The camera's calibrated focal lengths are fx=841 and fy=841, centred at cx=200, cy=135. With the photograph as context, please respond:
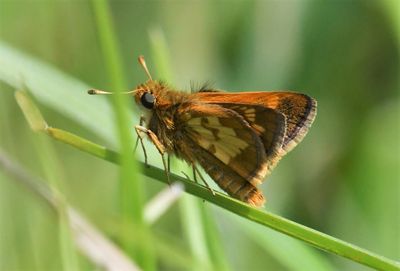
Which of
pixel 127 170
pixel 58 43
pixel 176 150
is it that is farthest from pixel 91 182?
pixel 127 170

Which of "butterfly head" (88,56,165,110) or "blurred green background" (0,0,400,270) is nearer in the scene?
"butterfly head" (88,56,165,110)

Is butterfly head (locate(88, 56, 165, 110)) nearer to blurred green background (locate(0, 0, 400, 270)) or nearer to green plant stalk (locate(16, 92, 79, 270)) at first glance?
green plant stalk (locate(16, 92, 79, 270))

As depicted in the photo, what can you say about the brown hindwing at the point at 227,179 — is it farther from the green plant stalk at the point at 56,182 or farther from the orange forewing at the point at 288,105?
the green plant stalk at the point at 56,182

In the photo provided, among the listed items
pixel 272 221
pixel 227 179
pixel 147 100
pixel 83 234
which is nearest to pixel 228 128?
pixel 227 179

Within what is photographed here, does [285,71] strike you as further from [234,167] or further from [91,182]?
[234,167]

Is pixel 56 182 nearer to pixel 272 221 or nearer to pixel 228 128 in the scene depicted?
pixel 228 128

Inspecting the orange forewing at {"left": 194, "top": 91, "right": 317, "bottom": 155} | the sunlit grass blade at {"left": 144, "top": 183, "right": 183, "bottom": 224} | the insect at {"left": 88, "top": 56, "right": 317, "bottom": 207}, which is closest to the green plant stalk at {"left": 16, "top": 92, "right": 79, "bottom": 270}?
the insect at {"left": 88, "top": 56, "right": 317, "bottom": 207}
